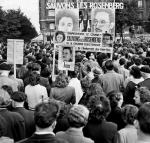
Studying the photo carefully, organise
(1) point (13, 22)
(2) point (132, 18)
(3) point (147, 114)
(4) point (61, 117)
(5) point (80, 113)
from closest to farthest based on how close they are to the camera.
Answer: (3) point (147, 114) < (5) point (80, 113) < (4) point (61, 117) < (1) point (13, 22) < (2) point (132, 18)

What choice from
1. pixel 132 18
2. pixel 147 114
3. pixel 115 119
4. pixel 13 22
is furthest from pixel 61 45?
pixel 132 18

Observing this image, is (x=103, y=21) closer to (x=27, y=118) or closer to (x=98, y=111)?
(x=27, y=118)

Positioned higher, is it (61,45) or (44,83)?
(61,45)

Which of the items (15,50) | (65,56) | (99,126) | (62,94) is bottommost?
(99,126)

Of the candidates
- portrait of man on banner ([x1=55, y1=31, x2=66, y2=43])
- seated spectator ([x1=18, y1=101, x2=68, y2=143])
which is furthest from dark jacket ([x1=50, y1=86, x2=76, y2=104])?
portrait of man on banner ([x1=55, y1=31, x2=66, y2=43])

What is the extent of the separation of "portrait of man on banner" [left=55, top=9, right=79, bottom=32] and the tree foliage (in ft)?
166

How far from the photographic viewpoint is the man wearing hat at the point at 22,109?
6165 millimetres

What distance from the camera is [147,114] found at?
3854mm

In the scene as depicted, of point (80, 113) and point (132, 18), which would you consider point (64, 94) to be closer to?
point (80, 113)

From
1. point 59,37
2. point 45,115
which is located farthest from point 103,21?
point 45,115

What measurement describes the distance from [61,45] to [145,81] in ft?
10.7

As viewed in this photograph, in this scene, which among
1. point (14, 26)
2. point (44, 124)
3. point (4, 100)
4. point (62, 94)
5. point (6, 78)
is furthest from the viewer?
point (14, 26)

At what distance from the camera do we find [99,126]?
17.0ft

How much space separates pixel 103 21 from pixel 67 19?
6.37 feet
